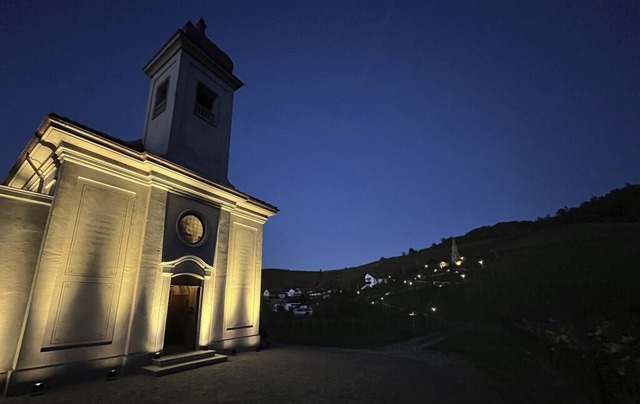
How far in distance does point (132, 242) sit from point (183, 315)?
5.29 meters

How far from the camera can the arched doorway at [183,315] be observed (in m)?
11.0

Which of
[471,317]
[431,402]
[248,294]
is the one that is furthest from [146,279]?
[471,317]

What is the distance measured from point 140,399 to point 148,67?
15.1 m

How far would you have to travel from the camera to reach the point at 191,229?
1135 cm

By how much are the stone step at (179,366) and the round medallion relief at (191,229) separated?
4.36 meters

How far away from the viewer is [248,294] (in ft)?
44.4

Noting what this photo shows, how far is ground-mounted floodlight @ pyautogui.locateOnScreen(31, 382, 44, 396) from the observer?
21.0ft

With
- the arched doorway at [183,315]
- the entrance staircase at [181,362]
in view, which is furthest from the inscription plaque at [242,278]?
the entrance staircase at [181,362]

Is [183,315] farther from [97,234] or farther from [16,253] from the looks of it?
[16,253]

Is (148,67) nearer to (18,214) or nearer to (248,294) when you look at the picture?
(18,214)

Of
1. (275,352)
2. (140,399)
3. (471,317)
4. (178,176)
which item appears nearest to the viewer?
(140,399)

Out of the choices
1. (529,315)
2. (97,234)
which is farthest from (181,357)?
(529,315)

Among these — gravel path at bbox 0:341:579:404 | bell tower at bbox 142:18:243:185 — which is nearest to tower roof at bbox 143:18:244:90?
bell tower at bbox 142:18:243:185

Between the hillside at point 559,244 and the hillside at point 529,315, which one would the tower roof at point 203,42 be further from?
the hillside at point 559,244
